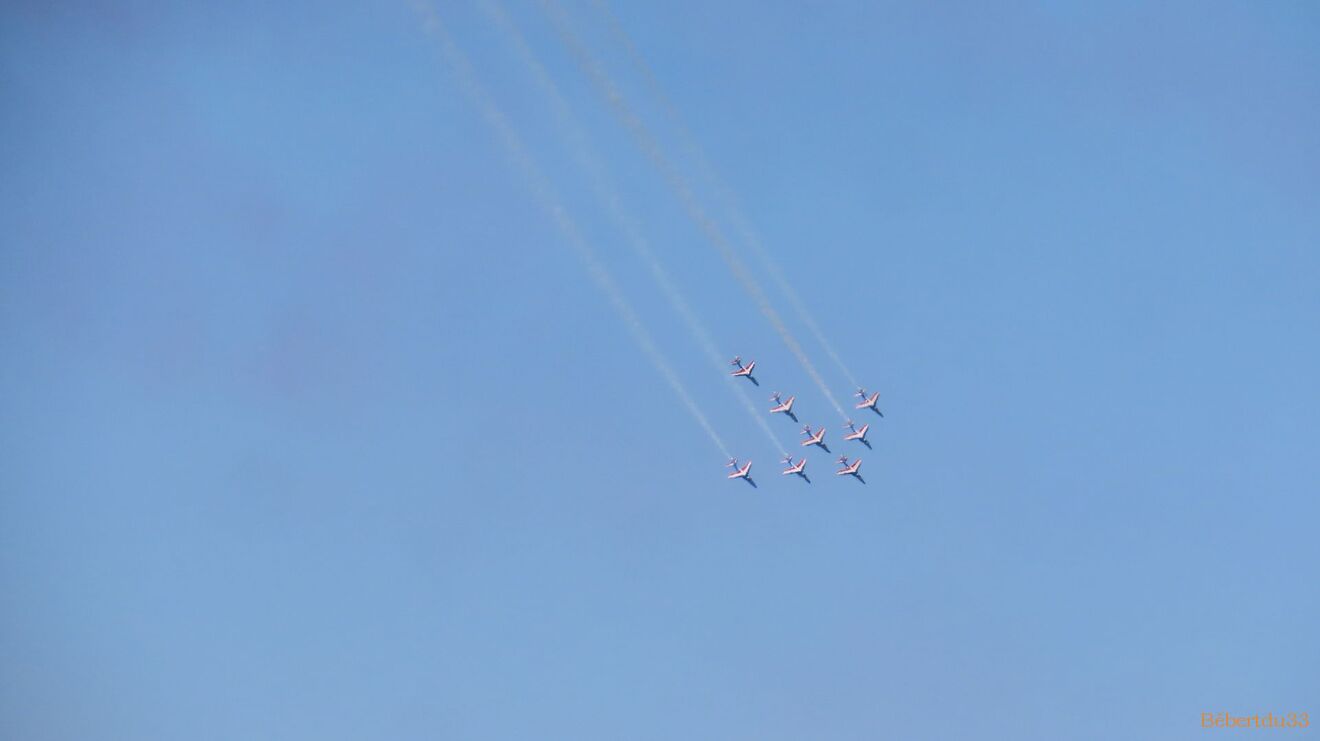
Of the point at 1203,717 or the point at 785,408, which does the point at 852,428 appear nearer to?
the point at 785,408

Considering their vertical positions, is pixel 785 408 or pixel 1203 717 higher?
pixel 785 408

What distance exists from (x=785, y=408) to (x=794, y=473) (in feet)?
10.1

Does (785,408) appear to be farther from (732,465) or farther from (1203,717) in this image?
(1203,717)

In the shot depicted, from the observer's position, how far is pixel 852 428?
164m

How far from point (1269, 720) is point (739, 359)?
29.5 meters

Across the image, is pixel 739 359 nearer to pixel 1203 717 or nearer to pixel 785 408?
pixel 785 408

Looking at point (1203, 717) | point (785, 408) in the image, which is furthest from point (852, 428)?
point (1203, 717)

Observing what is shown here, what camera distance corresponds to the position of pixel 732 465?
163 m

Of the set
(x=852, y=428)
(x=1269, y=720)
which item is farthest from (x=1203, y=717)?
(x=852, y=428)

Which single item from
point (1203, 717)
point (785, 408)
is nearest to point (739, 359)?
point (785, 408)

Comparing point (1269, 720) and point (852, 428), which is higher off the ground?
point (852, 428)

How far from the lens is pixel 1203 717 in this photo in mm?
159375

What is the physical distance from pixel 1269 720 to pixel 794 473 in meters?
24.6

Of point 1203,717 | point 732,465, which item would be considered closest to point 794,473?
point 732,465
